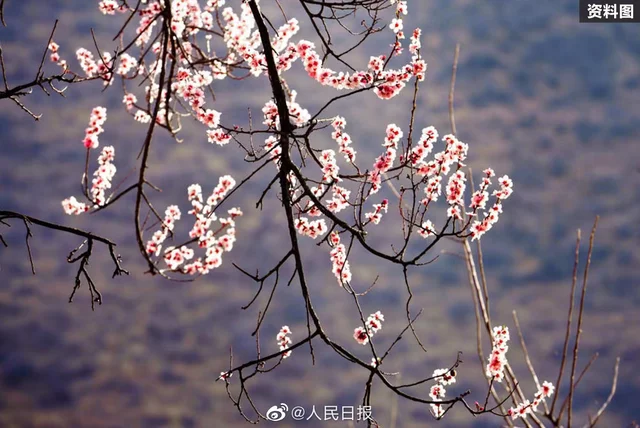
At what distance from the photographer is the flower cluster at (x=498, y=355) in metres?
2.62

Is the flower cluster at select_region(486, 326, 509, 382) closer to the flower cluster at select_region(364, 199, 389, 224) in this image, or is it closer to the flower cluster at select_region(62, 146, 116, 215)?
the flower cluster at select_region(364, 199, 389, 224)

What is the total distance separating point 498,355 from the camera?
267cm

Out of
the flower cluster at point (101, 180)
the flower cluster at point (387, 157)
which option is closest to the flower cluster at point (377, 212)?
the flower cluster at point (387, 157)

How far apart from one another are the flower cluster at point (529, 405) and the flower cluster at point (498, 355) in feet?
0.43

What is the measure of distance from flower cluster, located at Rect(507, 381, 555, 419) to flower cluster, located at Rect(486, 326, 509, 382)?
0.13 m

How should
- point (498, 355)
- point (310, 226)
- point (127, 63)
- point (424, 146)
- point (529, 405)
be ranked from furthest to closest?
point (127, 63) < point (310, 226) < point (424, 146) < point (498, 355) < point (529, 405)

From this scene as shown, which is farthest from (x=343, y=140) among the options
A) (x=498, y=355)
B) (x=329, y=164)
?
(x=498, y=355)

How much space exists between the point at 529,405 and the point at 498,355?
28 centimetres

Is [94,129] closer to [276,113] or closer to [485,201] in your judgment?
[276,113]

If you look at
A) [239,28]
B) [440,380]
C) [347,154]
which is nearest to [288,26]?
[239,28]

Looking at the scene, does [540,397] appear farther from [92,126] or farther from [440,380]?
[92,126]

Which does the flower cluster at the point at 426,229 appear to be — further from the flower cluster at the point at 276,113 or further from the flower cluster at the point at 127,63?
the flower cluster at the point at 127,63

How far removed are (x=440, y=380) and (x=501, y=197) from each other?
790mm

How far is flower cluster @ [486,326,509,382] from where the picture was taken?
2.62 m
